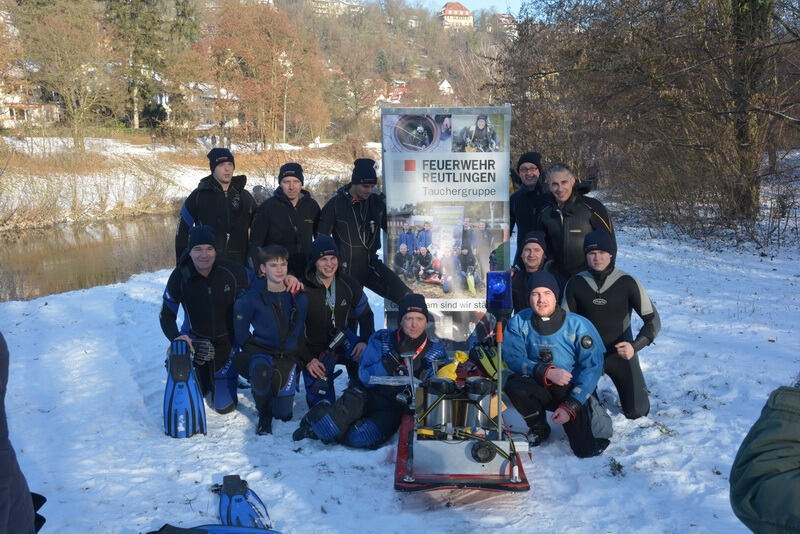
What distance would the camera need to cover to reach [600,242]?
15.9 feet

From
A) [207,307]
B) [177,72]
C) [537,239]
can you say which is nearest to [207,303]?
[207,307]

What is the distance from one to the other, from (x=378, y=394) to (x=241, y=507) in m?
1.44

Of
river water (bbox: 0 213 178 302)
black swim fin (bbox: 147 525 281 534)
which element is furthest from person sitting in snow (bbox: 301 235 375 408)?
river water (bbox: 0 213 178 302)

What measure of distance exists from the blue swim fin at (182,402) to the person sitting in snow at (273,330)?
0.41 metres

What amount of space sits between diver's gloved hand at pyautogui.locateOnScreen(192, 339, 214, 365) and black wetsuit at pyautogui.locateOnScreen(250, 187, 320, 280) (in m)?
1.03

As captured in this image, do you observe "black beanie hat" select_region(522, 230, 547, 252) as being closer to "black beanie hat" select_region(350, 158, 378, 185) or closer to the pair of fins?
"black beanie hat" select_region(350, 158, 378, 185)

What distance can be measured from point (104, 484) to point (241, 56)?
3765cm

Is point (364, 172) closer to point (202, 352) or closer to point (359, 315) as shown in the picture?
point (359, 315)

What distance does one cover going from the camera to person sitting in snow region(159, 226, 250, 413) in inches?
208

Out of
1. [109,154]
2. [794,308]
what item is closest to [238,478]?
[794,308]

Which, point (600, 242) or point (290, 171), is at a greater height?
point (290, 171)

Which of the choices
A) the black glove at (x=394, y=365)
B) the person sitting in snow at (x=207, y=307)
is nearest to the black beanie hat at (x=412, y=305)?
the black glove at (x=394, y=365)

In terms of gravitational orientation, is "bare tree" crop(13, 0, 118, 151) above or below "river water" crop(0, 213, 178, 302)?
above

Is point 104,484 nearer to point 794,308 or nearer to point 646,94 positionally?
point 794,308
